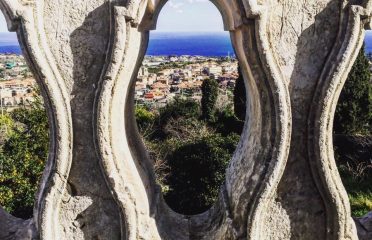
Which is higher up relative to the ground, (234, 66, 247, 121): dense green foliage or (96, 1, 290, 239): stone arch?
(96, 1, 290, 239): stone arch

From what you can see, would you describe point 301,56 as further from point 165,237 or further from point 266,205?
point 165,237

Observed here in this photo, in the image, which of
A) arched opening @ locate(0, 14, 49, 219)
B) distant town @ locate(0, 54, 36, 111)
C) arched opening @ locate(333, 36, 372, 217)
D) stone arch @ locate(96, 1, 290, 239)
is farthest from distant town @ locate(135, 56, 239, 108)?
stone arch @ locate(96, 1, 290, 239)

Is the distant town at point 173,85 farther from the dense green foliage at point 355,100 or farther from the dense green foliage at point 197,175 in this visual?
the dense green foliage at point 197,175

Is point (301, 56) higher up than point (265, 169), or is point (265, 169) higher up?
point (301, 56)

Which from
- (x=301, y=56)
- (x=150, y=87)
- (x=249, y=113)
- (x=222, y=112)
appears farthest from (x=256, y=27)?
(x=150, y=87)

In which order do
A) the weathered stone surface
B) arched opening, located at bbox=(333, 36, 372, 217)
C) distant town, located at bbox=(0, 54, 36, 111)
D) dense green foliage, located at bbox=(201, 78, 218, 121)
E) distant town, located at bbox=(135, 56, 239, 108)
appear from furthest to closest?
distant town, located at bbox=(135, 56, 239, 108)
distant town, located at bbox=(0, 54, 36, 111)
dense green foliage, located at bbox=(201, 78, 218, 121)
arched opening, located at bbox=(333, 36, 372, 217)
the weathered stone surface

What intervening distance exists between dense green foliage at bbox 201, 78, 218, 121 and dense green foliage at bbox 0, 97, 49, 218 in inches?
327

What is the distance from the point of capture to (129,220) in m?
3.03

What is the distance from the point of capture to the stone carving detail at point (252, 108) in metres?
2.83

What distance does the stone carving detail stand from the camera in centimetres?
283

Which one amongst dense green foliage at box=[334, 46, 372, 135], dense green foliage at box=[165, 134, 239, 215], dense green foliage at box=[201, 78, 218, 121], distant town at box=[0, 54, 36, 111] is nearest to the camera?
dense green foliage at box=[165, 134, 239, 215]

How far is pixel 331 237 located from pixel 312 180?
0.51 meters

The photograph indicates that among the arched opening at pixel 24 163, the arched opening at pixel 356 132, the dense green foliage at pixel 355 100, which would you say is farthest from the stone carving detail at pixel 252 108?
the dense green foliage at pixel 355 100

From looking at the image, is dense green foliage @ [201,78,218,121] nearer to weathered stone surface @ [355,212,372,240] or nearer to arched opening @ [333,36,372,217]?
arched opening @ [333,36,372,217]
